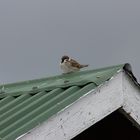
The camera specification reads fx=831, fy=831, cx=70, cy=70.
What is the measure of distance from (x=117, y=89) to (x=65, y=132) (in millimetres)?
477

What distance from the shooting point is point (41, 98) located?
5172mm

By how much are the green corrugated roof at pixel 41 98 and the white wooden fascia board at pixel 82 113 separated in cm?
5

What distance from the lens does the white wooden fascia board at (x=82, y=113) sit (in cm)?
445

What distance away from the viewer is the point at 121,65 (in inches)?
200

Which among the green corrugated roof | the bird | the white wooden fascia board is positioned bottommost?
the white wooden fascia board

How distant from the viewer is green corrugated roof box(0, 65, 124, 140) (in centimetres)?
462

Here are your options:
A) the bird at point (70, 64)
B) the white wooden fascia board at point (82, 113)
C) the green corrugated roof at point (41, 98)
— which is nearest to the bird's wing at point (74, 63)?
the bird at point (70, 64)

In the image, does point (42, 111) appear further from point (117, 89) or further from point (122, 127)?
point (122, 127)

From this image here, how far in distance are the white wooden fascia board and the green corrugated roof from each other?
0.16ft

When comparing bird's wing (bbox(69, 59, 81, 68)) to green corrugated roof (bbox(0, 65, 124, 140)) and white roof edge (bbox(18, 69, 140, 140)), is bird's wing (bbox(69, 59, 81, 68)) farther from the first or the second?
white roof edge (bbox(18, 69, 140, 140))

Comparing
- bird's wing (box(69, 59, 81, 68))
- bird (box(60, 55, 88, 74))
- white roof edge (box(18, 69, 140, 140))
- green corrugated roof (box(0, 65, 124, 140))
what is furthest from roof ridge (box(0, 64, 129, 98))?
bird's wing (box(69, 59, 81, 68))

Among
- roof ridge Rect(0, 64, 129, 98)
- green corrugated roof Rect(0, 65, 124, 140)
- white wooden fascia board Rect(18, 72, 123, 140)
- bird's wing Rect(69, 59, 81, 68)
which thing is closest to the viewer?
white wooden fascia board Rect(18, 72, 123, 140)

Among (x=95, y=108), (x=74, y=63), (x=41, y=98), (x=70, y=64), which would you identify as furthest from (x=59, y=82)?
(x=74, y=63)

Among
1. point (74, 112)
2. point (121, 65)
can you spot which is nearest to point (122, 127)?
point (121, 65)
